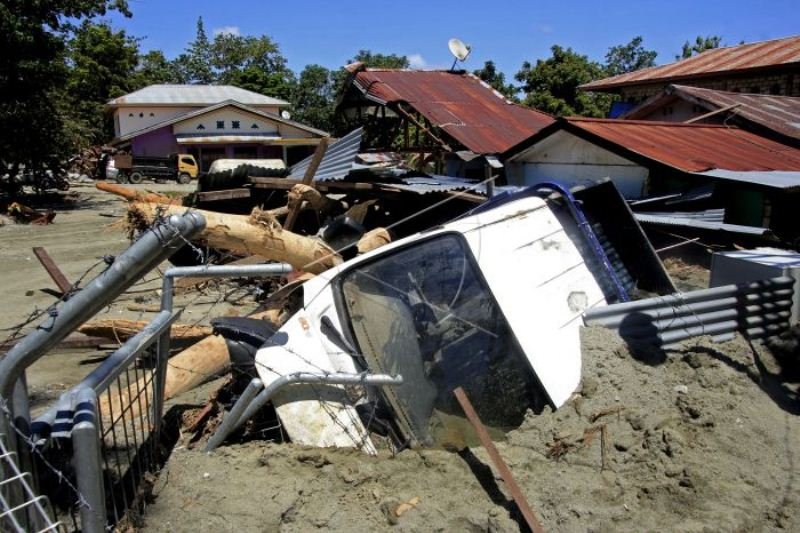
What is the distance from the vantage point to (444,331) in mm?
3721

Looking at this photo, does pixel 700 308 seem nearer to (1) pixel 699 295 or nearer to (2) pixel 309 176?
(1) pixel 699 295

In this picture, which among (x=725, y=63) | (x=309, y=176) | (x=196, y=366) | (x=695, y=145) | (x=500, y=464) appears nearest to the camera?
(x=500, y=464)

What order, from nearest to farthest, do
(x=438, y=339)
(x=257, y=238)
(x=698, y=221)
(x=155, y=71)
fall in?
(x=438, y=339) < (x=257, y=238) < (x=698, y=221) < (x=155, y=71)

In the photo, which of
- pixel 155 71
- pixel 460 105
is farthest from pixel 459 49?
pixel 155 71

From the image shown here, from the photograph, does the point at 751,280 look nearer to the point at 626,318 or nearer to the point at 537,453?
the point at 626,318

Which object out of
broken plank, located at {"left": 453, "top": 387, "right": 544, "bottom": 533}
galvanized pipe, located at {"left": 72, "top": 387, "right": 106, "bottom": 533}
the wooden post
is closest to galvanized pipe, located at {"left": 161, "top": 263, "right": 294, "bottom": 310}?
broken plank, located at {"left": 453, "top": 387, "right": 544, "bottom": 533}

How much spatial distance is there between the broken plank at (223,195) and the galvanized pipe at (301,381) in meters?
5.98

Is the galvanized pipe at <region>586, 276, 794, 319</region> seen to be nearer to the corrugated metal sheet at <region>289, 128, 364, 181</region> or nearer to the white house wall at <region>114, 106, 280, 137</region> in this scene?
the corrugated metal sheet at <region>289, 128, 364, 181</region>

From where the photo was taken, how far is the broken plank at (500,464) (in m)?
2.84

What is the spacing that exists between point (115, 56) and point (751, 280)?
44.2m

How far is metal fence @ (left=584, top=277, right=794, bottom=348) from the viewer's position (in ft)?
12.7

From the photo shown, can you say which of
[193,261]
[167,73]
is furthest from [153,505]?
[167,73]

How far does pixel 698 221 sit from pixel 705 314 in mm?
3502

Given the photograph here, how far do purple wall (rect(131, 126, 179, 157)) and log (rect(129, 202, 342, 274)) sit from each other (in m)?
29.3
